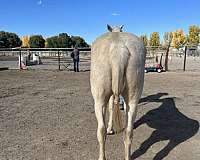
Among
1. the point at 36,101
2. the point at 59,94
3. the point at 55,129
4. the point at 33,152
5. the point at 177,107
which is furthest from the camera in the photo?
the point at 59,94

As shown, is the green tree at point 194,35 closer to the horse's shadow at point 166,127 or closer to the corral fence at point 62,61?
the corral fence at point 62,61

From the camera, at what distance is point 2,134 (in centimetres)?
559

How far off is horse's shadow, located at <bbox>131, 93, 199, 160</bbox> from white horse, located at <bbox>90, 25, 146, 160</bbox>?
823 mm

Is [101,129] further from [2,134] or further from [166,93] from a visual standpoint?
[166,93]

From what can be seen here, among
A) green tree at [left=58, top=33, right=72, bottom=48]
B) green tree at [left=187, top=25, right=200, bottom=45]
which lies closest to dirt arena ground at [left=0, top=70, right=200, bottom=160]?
green tree at [left=187, top=25, right=200, bottom=45]

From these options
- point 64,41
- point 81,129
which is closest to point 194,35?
point 64,41

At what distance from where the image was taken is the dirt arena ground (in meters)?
4.68

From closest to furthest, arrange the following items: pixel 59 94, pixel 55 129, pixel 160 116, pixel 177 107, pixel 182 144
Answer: pixel 182 144
pixel 55 129
pixel 160 116
pixel 177 107
pixel 59 94

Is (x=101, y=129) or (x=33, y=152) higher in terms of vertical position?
(x=101, y=129)

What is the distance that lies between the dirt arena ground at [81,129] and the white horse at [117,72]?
0.79 metres

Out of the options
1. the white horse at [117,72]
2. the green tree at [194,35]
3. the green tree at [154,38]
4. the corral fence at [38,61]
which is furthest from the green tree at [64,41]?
the white horse at [117,72]

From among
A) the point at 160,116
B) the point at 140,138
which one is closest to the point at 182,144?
the point at 140,138

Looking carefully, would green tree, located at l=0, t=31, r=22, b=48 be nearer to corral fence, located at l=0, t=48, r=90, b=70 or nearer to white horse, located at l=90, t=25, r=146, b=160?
corral fence, located at l=0, t=48, r=90, b=70

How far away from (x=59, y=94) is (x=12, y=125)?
13.8ft
